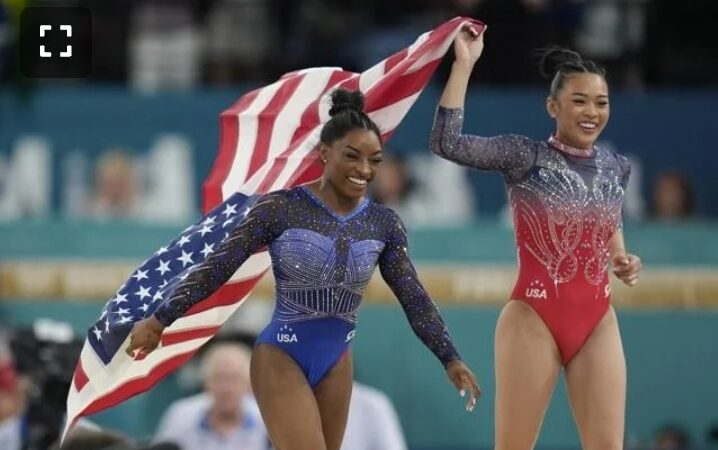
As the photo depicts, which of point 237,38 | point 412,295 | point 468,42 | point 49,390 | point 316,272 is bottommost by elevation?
point 49,390

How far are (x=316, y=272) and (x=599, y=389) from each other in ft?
3.69

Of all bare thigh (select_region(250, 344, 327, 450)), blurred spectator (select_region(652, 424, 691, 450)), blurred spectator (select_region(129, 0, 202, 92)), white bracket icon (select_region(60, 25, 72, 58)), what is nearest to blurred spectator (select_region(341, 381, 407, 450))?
blurred spectator (select_region(652, 424, 691, 450))

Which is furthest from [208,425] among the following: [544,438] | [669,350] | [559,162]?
[559,162]

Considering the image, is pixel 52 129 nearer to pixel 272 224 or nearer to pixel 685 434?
pixel 685 434

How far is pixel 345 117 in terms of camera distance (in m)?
6.73

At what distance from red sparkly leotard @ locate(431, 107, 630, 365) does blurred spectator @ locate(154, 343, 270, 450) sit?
3033 millimetres

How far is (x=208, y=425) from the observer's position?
9.88 m

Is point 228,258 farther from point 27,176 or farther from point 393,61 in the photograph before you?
point 27,176

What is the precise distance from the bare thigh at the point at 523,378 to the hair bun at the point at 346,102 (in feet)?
3.21

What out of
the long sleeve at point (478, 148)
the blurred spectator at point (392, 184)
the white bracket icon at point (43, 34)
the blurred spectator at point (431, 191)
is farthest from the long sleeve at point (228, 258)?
the white bracket icon at point (43, 34)

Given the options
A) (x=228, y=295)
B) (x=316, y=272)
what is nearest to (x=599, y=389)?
(x=316, y=272)

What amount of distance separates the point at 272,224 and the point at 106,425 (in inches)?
181

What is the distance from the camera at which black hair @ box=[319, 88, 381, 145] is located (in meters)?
6.69

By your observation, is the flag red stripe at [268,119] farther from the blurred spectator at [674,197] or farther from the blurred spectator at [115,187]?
the blurred spectator at [674,197]
